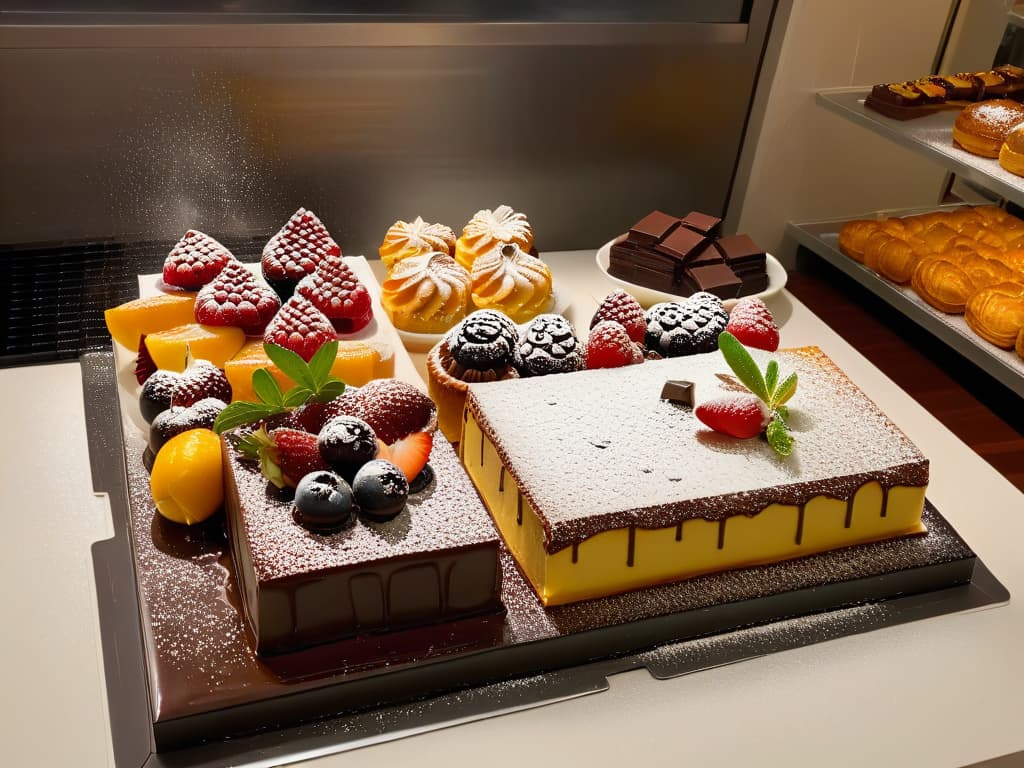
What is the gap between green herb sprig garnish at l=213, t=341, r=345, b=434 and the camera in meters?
1.27

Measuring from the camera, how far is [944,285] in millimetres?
1950

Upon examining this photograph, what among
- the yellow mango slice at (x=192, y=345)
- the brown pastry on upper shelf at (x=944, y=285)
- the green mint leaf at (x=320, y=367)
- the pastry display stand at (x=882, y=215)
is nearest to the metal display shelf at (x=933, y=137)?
the pastry display stand at (x=882, y=215)

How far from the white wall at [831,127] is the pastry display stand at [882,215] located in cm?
4

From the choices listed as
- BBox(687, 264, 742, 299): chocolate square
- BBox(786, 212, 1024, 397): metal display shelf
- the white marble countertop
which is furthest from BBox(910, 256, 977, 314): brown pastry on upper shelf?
the white marble countertop

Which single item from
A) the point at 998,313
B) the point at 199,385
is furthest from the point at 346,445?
the point at 998,313

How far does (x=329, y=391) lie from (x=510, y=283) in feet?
1.73

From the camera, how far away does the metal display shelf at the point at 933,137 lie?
1.81 meters

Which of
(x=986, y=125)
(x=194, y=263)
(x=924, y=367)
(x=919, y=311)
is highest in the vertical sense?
(x=986, y=125)

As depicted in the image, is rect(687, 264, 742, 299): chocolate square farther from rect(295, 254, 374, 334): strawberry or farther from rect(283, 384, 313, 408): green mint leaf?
rect(283, 384, 313, 408): green mint leaf

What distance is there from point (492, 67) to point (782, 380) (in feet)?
2.99

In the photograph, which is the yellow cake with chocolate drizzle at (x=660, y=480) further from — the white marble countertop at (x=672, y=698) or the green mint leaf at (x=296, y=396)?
the green mint leaf at (x=296, y=396)

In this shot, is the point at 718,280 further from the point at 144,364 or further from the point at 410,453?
the point at 144,364

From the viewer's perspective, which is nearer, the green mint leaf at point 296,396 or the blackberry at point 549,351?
the green mint leaf at point 296,396

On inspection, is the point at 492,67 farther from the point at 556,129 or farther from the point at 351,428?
the point at 351,428
